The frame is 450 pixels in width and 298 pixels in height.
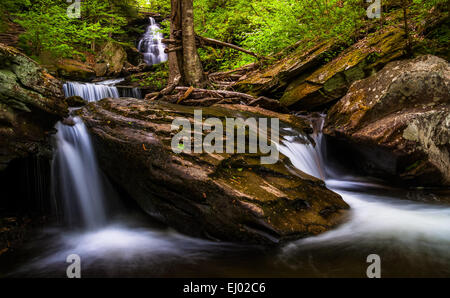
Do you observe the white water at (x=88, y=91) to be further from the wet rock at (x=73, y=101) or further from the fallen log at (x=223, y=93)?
the fallen log at (x=223, y=93)

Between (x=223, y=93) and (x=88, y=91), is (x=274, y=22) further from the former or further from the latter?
(x=88, y=91)

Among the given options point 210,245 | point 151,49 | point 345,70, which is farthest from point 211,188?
point 151,49

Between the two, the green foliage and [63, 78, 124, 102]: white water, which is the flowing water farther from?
the green foliage

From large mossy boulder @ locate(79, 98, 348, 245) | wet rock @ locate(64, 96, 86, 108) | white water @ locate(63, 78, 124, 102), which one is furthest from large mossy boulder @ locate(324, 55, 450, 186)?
white water @ locate(63, 78, 124, 102)

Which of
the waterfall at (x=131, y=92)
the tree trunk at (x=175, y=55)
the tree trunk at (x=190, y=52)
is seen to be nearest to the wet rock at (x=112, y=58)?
the waterfall at (x=131, y=92)

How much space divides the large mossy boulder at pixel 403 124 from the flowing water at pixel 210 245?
561 millimetres

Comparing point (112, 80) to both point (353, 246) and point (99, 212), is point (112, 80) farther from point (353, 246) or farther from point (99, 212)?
point (353, 246)

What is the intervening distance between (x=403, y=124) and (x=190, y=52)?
579 centimetres

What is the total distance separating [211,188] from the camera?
3.17 m

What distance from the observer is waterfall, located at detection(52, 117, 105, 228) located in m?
4.07

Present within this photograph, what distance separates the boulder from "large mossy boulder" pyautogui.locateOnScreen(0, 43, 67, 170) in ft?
22.1

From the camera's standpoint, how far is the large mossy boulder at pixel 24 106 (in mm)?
3379

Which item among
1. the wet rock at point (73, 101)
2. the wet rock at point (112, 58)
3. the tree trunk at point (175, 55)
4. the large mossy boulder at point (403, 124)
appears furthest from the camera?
the wet rock at point (112, 58)
